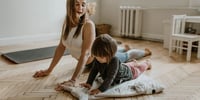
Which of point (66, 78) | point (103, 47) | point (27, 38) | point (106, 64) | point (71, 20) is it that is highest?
point (71, 20)

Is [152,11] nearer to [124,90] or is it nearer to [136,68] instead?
[136,68]

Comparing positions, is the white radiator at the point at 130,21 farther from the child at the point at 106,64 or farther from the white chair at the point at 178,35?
the child at the point at 106,64

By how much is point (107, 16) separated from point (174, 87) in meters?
2.95

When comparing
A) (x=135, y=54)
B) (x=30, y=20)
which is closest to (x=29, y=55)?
(x=30, y=20)

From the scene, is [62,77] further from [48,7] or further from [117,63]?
[48,7]

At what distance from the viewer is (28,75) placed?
2162mm

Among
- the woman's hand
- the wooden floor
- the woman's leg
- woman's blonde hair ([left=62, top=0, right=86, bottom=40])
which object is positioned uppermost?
woman's blonde hair ([left=62, top=0, right=86, bottom=40])

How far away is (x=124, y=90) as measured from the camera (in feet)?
5.70

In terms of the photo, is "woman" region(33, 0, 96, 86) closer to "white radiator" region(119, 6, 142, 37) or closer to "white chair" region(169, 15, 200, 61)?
"white chair" region(169, 15, 200, 61)

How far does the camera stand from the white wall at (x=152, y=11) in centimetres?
355

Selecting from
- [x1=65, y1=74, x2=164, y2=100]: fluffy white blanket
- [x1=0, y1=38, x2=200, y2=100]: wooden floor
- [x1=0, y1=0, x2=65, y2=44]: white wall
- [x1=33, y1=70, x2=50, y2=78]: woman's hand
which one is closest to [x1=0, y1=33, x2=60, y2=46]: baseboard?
[x1=0, y1=0, x2=65, y2=44]: white wall

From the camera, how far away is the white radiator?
3.97 m

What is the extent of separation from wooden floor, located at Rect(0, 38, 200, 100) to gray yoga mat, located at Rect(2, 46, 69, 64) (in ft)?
0.29

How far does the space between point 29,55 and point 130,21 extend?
1.89 m
